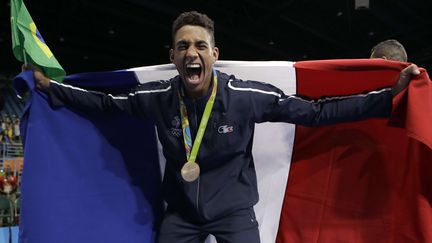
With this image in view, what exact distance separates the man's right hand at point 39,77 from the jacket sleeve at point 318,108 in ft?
2.99

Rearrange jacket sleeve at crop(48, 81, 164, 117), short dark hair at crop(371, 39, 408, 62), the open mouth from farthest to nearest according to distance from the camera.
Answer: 1. short dark hair at crop(371, 39, 408, 62)
2. jacket sleeve at crop(48, 81, 164, 117)
3. the open mouth

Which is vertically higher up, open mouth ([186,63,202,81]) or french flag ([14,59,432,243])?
open mouth ([186,63,202,81])

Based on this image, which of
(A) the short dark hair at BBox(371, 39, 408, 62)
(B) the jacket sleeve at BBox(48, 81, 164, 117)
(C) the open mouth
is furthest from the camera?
(A) the short dark hair at BBox(371, 39, 408, 62)

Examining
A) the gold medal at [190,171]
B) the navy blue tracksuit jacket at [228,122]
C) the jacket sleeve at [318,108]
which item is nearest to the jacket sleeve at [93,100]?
the navy blue tracksuit jacket at [228,122]

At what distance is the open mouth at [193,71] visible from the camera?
62.9 inches

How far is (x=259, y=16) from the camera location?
32.5 feet

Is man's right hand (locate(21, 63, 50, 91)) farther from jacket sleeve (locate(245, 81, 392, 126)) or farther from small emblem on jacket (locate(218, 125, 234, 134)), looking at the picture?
jacket sleeve (locate(245, 81, 392, 126))

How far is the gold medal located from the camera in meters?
1.60

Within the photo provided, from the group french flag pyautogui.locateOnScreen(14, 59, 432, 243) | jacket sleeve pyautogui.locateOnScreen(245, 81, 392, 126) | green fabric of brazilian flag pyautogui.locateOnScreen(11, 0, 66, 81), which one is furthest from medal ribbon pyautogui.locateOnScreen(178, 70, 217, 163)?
green fabric of brazilian flag pyautogui.locateOnScreen(11, 0, 66, 81)

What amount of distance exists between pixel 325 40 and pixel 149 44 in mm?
4698

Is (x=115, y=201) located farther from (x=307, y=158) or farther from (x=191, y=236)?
(x=307, y=158)

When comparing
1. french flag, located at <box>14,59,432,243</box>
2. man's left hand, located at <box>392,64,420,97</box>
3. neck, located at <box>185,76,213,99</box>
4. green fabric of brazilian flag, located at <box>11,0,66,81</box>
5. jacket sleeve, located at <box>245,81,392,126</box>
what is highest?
green fabric of brazilian flag, located at <box>11,0,66,81</box>

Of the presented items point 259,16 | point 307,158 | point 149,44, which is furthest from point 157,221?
point 149,44

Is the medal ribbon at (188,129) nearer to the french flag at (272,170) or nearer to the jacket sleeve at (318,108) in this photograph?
the jacket sleeve at (318,108)
